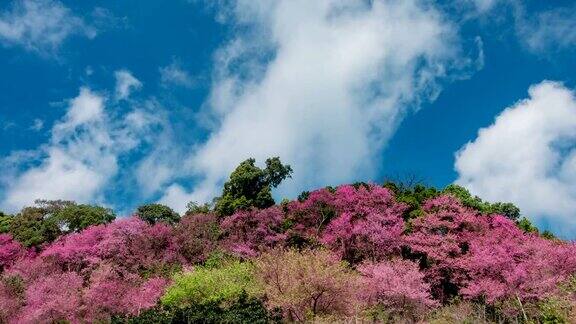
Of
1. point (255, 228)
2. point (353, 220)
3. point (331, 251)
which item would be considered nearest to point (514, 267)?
point (331, 251)

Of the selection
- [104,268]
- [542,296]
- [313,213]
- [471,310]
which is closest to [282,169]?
[313,213]

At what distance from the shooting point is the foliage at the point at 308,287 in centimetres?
2728

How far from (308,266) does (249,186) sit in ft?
65.0

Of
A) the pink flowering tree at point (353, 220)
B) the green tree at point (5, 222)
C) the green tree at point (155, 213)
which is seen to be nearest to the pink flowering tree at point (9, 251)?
the green tree at point (5, 222)

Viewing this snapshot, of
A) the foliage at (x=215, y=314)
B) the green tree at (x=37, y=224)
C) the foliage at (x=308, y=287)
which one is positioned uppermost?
the green tree at (x=37, y=224)

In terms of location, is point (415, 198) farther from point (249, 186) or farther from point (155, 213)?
point (155, 213)

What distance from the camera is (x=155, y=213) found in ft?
187

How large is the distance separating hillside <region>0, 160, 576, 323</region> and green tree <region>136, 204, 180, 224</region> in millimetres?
6023

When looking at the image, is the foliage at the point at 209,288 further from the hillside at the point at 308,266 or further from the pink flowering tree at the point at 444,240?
the pink flowering tree at the point at 444,240

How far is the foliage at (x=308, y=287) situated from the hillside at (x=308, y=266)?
65mm

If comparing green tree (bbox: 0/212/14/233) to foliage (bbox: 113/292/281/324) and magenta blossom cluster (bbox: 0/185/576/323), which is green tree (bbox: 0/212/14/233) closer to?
magenta blossom cluster (bbox: 0/185/576/323)

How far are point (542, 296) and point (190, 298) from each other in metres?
19.9

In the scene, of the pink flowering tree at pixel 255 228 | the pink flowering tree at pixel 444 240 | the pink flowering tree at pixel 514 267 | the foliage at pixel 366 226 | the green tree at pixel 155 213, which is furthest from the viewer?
the green tree at pixel 155 213

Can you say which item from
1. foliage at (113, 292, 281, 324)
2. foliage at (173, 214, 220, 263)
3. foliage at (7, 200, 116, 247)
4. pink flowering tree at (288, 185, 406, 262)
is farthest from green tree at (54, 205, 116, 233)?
foliage at (113, 292, 281, 324)
